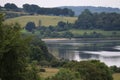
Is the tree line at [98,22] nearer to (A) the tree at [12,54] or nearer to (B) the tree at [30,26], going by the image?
(B) the tree at [30,26]

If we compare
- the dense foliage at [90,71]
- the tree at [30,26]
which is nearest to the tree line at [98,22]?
the tree at [30,26]

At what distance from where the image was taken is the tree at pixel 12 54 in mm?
14664

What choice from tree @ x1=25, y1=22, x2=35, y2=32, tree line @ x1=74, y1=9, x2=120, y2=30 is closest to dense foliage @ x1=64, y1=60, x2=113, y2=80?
tree @ x1=25, y1=22, x2=35, y2=32

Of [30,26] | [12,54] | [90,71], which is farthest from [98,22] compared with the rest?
[12,54]

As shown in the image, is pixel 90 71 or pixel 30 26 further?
pixel 30 26

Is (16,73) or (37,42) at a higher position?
(16,73)

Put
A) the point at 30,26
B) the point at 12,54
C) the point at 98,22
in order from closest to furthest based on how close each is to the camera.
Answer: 1. the point at 12,54
2. the point at 30,26
3. the point at 98,22

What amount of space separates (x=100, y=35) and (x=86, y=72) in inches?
4677

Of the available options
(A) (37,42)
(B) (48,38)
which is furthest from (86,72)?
(B) (48,38)

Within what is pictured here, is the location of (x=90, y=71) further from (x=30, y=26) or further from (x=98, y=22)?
(x=98, y=22)

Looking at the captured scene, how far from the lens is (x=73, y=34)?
505 feet

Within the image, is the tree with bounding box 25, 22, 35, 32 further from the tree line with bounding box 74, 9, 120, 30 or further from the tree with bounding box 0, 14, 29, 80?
the tree with bounding box 0, 14, 29, 80

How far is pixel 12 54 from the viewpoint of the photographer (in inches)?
589

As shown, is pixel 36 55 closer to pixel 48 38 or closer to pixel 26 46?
pixel 26 46
